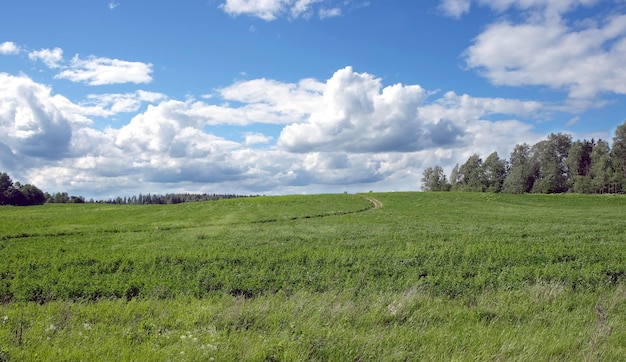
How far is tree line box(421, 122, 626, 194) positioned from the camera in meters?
97.6

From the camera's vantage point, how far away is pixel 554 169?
365ft

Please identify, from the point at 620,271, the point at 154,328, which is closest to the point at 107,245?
the point at 154,328

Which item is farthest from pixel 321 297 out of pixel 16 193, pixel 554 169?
pixel 16 193

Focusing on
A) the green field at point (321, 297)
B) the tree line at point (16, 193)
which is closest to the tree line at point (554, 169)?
the green field at point (321, 297)

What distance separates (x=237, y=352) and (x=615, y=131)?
12401 cm

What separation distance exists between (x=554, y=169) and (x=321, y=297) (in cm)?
12134

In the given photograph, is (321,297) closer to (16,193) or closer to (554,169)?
(554,169)

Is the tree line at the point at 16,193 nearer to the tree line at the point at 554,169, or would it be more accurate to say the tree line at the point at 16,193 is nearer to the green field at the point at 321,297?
the green field at the point at 321,297

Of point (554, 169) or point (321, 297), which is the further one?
point (554, 169)

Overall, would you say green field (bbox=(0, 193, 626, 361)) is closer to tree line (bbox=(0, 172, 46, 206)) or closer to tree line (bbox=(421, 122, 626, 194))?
tree line (bbox=(421, 122, 626, 194))

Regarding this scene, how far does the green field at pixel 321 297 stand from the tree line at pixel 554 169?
280 feet

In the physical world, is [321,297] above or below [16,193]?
below

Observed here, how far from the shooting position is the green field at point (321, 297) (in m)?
6.60

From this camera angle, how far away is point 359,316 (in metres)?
8.68
